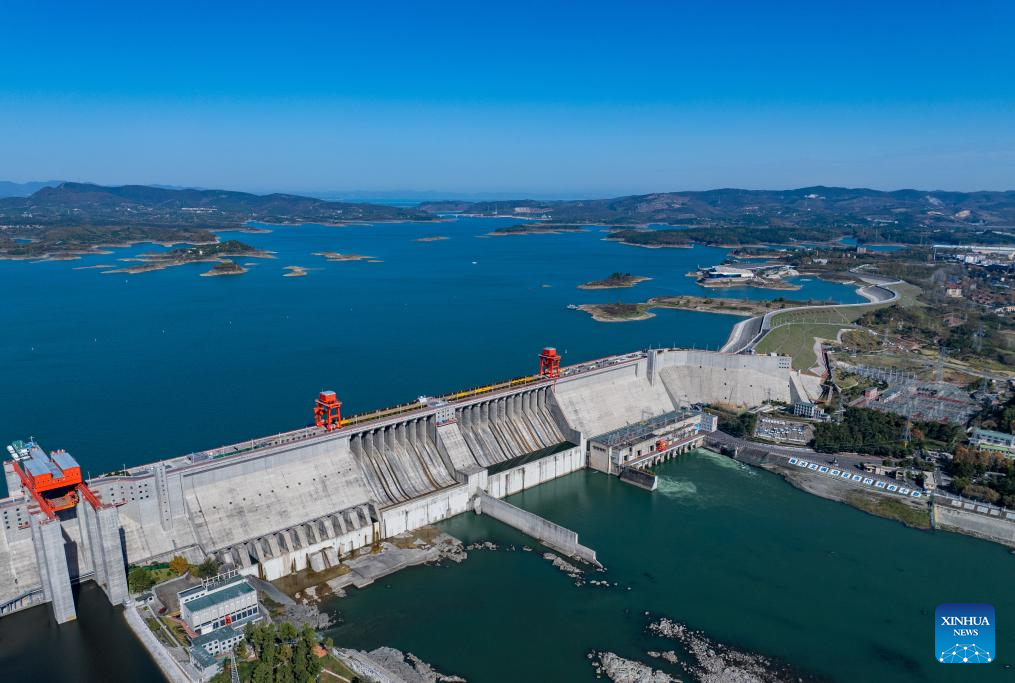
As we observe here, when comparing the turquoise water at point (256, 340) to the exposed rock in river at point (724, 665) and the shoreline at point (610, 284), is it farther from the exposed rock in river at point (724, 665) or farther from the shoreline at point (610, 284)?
the exposed rock in river at point (724, 665)

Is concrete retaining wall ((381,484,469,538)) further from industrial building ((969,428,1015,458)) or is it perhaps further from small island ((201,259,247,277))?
small island ((201,259,247,277))

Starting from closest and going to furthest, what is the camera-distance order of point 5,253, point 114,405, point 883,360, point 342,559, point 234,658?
point 234,658
point 342,559
point 114,405
point 883,360
point 5,253

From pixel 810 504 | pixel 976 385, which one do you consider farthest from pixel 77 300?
pixel 976 385

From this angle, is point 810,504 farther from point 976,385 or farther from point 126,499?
point 126,499

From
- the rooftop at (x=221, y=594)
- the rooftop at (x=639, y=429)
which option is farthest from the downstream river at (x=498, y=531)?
the rooftop at (x=639, y=429)

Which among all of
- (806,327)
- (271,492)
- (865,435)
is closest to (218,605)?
(271,492)
